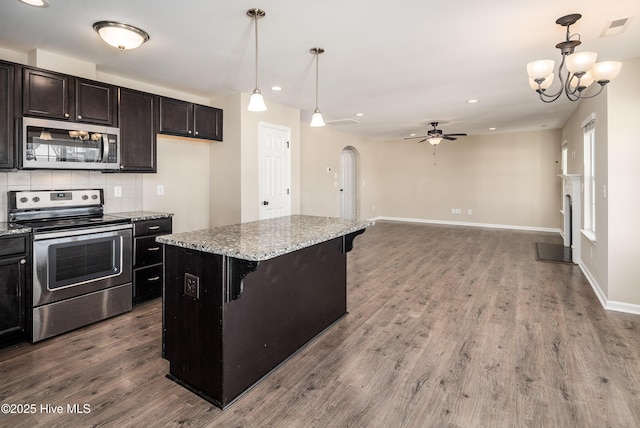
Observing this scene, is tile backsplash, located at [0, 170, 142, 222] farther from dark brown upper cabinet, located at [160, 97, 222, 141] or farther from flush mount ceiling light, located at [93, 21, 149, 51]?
flush mount ceiling light, located at [93, 21, 149, 51]

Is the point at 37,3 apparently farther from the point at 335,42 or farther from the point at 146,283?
the point at 146,283

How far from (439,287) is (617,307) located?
5.51 feet

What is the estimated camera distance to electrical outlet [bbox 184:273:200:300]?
6.79 feet

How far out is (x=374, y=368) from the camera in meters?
2.40

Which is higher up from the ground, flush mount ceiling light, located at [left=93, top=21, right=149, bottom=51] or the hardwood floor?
flush mount ceiling light, located at [left=93, top=21, right=149, bottom=51]

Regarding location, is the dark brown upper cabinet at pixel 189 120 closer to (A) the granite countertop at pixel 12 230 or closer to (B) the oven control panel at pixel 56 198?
(B) the oven control panel at pixel 56 198

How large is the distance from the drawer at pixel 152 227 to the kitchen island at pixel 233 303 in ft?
4.56

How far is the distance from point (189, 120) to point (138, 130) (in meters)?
0.71

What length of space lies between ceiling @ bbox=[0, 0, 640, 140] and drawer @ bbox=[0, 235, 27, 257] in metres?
1.62

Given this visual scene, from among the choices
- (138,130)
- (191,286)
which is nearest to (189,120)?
(138,130)

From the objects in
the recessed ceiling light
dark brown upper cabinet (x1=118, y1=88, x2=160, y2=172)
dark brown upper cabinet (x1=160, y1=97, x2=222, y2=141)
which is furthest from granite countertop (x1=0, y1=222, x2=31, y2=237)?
dark brown upper cabinet (x1=160, y1=97, x2=222, y2=141)

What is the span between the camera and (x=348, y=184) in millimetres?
9477

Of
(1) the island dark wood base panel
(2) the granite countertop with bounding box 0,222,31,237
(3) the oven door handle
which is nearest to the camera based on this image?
(1) the island dark wood base panel

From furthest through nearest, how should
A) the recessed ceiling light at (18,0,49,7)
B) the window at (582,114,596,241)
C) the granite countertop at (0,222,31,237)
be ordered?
the window at (582,114,596,241)
the granite countertop at (0,222,31,237)
the recessed ceiling light at (18,0,49,7)
